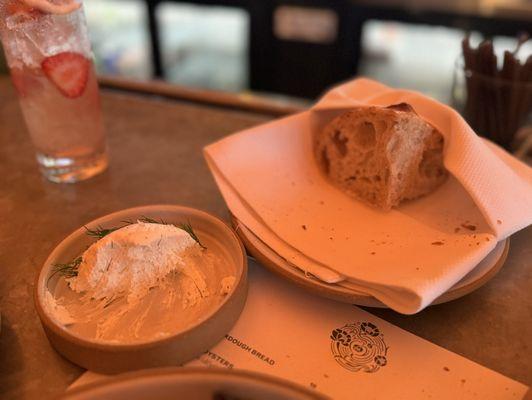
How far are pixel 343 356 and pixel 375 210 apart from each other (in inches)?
11.0

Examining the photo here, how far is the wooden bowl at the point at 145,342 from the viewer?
52cm

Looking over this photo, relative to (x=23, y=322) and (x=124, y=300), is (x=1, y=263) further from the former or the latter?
(x=124, y=300)

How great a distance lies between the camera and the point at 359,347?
0.60 m

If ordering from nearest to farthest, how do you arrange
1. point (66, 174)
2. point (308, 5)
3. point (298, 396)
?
point (298, 396) < point (66, 174) < point (308, 5)

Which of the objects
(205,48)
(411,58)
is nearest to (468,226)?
(411,58)

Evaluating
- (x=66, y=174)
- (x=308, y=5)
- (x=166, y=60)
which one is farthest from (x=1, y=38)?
(x=166, y=60)

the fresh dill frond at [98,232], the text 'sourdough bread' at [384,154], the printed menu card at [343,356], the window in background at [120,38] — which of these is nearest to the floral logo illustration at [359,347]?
the printed menu card at [343,356]

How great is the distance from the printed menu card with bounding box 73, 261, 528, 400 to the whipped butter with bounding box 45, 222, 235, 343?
0.05 m

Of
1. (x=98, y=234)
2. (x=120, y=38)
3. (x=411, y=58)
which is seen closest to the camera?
(x=98, y=234)

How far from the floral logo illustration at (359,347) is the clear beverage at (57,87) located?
1.98 feet

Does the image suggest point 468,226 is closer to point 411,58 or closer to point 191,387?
point 191,387

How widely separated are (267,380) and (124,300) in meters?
0.25

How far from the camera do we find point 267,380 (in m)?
0.45

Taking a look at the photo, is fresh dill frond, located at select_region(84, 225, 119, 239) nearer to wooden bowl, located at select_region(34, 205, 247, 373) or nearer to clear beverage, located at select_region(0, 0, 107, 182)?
wooden bowl, located at select_region(34, 205, 247, 373)
